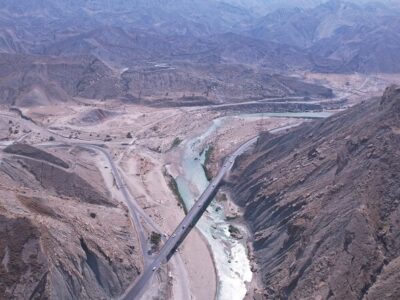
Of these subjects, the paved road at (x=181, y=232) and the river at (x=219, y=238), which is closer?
the paved road at (x=181, y=232)

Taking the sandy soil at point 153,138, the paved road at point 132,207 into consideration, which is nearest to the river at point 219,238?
the sandy soil at point 153,138

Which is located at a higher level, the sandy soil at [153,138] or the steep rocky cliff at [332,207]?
the steep rocky cliff at [332,207]

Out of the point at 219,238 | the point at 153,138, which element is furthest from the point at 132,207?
the point at 153,138

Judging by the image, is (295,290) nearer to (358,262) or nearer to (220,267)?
(358,262)

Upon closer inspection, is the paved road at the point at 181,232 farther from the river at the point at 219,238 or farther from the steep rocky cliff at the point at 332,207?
the steep rocky cliff at the point at 332,207

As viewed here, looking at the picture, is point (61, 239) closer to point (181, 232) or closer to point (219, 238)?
point (181, 232)
